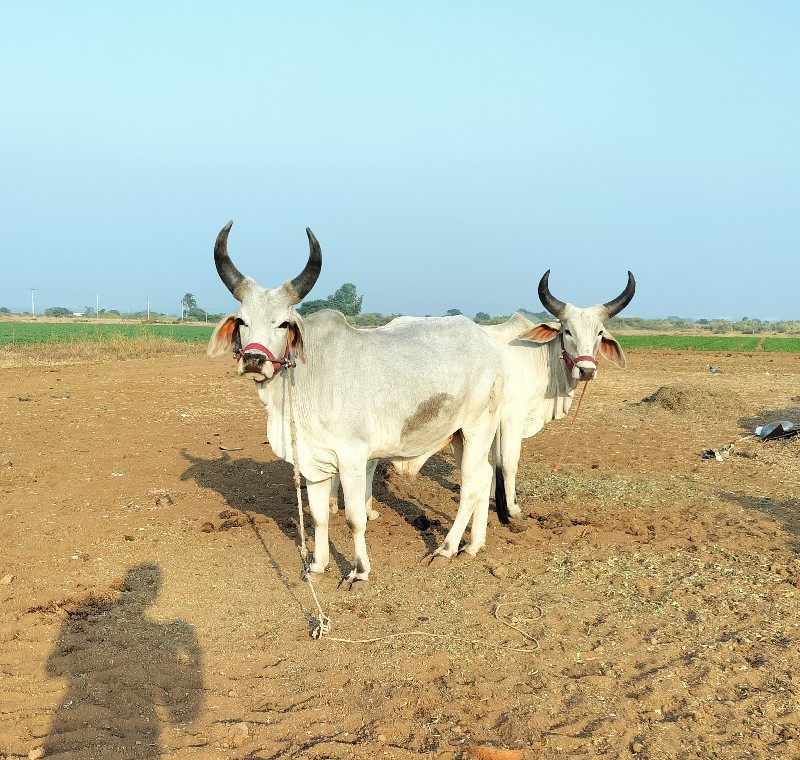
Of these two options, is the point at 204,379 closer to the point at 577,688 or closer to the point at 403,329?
the point at 403,329

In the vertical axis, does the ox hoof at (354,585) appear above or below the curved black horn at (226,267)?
below

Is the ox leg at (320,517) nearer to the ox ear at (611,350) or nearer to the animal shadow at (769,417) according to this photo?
the ox ear at (611,350)

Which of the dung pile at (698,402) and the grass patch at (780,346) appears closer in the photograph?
the dung pile at (698,402)

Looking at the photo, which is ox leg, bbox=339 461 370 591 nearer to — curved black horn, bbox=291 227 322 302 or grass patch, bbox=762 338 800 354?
curved black horn, bbox=291 227 322 302

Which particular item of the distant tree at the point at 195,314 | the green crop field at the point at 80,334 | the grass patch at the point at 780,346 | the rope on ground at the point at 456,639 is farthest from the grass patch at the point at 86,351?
the distant tree at the point at 195,314

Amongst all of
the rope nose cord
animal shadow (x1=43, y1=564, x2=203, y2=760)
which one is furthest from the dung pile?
animal shadow (x1=43, y1=564, x2=203, y2=760)

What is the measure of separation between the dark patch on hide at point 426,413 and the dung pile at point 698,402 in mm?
8884

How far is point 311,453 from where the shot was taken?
5316 mm

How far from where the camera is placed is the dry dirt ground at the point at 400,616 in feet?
11.7

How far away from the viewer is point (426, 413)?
18.5 feet

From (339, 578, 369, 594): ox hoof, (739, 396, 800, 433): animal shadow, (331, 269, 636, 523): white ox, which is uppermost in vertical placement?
(331, 269, 636, 523): white ox

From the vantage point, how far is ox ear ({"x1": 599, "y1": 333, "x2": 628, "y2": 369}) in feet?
25.0

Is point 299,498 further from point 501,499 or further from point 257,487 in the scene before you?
point 257,487

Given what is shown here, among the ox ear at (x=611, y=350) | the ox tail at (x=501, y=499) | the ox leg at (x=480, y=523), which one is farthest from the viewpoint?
the ox ear at (x=611, y=350)
